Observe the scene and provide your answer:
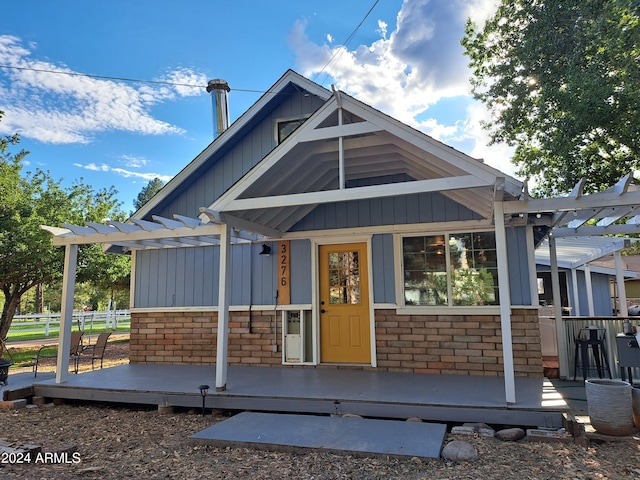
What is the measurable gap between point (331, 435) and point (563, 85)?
991 centimetres

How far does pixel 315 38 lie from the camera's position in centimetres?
1007

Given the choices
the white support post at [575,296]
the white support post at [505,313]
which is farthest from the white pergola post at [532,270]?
the white support post at [575,296]

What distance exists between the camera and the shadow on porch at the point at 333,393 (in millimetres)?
4520

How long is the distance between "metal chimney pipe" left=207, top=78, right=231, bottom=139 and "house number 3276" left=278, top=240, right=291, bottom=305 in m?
3.68

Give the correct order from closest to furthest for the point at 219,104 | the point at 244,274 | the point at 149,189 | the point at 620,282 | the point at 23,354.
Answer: the point at 244,274, the point at 620,282, the point at 219,104, the point at 23,354, the point at 149,189

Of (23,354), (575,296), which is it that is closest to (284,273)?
(575,296)

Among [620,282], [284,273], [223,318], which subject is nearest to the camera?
[223,318]

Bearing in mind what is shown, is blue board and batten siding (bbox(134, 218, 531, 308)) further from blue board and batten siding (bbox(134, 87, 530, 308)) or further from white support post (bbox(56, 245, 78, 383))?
white support post (bbox(56, 245, 78, 383))

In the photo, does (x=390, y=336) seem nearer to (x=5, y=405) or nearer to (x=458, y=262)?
(x=458, y=262)

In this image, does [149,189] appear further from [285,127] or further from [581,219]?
[581,219]

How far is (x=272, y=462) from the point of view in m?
3.71

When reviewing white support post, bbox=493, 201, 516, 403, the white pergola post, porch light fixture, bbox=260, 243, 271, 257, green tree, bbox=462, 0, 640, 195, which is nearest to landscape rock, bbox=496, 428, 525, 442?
white support post, bbox=493, 201, 516, 403

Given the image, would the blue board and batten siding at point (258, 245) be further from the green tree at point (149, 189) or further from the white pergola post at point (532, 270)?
the green tree at point (149, 189)

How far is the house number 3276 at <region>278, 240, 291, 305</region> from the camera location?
742 cm
